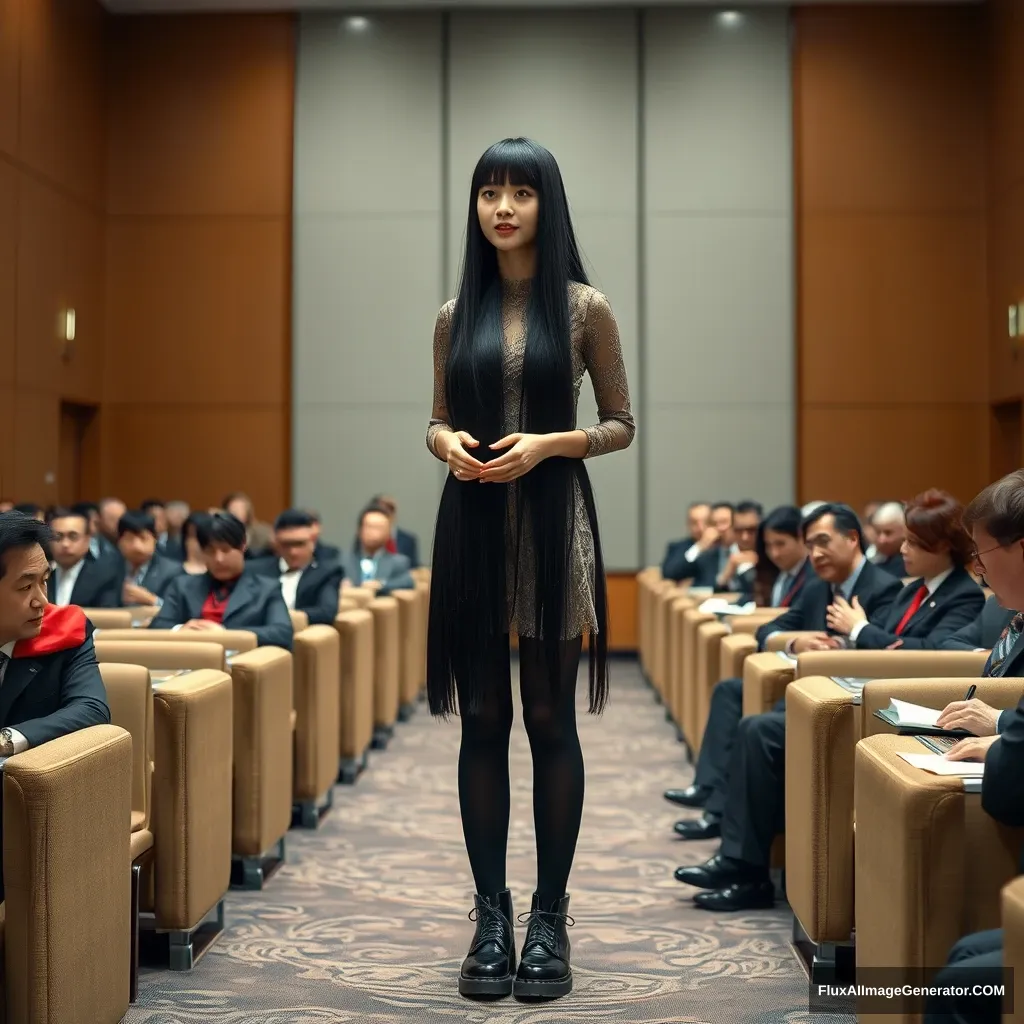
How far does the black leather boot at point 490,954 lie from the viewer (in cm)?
305

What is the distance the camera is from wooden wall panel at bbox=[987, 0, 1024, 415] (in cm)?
1095

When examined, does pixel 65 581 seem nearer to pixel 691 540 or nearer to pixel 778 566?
pixel 778 566

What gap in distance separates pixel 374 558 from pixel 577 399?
6.33m

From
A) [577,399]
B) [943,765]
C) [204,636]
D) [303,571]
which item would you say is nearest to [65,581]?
[303,571]

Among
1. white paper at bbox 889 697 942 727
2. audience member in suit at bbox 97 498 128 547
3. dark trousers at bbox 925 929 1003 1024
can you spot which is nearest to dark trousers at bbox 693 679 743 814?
white paper at bbox 889 697 942 727

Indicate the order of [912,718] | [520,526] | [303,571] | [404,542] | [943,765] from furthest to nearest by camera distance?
[404,542] < [303,571] < [520,526] < [912,718] < [943,765]

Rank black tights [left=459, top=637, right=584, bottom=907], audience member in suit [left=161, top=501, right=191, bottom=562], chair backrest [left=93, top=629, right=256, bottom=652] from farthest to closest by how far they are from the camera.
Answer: audience member in suit [left=161, top=501, right=191, bottom=562]
chair backrest [left=93, top=629, right=256, bottom=652]
black tights [left=459, top=637, right=584, bottom=907]

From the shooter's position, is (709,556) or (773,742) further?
(709,556)

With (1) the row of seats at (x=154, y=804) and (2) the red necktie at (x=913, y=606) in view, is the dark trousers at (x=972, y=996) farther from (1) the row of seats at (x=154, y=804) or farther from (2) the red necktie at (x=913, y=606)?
(2) the red necktie at (x=913, y=606)

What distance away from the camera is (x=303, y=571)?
618cm

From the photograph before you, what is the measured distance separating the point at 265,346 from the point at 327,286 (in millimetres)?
762

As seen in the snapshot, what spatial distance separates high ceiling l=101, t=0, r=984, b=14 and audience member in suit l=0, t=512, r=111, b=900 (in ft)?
33.0

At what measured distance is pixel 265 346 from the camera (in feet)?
40.0

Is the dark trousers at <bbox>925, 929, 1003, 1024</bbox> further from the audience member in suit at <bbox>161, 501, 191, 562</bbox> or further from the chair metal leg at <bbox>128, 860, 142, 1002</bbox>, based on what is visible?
the audience member in suit at <bbox>161, 501, 191, 562</bbox>
